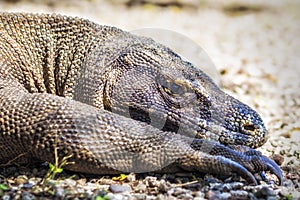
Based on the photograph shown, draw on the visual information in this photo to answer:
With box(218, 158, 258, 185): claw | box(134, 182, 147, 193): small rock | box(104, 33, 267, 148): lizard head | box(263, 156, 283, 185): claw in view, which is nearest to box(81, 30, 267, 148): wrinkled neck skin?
box(104, 33, 267, 148): lizard head

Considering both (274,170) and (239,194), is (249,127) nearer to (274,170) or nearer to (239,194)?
(274,170)

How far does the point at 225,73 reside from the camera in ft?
27.7

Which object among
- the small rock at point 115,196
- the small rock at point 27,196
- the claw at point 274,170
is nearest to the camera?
the small rock at point 27,196

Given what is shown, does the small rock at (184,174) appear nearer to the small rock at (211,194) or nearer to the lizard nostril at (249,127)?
the small rock at (211,194)

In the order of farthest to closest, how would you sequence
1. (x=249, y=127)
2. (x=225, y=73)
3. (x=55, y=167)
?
(x=225, y=73), (x=249, y=127), (x=55, y=167)

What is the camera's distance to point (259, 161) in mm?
4395

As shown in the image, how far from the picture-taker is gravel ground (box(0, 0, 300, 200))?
13.5 feet

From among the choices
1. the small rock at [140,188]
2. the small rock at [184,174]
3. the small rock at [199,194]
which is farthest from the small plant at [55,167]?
the small rock at [199,194]

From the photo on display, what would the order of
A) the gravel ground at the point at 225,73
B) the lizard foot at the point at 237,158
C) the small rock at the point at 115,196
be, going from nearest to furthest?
the small rock at the point at 115,196 < the gravel ground at the point at 225,73 < the lizard foot at the point at 237,158

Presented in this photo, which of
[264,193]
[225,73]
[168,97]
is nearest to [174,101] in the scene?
[168,97]

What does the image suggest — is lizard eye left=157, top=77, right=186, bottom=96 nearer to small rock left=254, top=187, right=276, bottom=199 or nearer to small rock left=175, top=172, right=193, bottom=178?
small rock left=175, top=172, right=193, bottom=178

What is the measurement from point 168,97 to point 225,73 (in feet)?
12.5

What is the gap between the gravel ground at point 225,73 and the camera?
412cm

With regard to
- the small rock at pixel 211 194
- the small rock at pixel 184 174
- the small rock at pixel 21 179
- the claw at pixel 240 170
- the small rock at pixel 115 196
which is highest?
the claw at pixel 240 170
